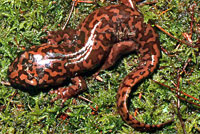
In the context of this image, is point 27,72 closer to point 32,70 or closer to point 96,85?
point 32,70

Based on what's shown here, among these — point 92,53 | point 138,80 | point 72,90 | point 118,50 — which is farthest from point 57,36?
point 138,80

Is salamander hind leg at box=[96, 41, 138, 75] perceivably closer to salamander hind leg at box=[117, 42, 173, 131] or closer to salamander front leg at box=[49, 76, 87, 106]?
salamander hind leg at box=[117, 42, 173, 131]

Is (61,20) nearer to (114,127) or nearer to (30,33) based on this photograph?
(30,33)

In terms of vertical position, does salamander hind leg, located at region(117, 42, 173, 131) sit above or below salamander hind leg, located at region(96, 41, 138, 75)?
below

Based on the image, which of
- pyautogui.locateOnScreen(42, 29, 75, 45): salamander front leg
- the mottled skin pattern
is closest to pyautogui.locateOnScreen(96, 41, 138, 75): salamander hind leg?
the mottled skin pattern

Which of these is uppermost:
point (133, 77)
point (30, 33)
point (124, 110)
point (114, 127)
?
point (30, 33)

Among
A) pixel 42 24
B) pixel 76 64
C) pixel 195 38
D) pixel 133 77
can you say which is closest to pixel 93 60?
pixel 76 64
